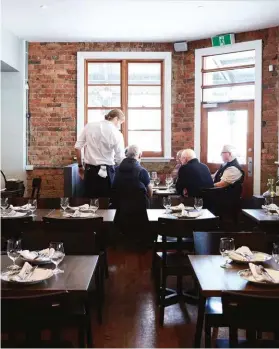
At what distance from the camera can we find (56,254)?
262 centimetres

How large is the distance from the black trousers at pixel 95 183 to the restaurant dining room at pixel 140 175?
19mm

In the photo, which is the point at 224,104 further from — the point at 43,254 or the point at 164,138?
the point at 43,254

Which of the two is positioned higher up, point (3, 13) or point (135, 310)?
point (3, 13)

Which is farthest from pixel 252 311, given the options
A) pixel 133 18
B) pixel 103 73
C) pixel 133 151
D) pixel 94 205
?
pixel 103 73

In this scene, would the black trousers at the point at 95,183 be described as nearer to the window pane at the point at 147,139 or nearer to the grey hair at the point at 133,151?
the grey hair at the point at 133,151

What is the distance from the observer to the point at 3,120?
A: 27.3 feet

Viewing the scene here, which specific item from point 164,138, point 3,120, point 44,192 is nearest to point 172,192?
point 164,138

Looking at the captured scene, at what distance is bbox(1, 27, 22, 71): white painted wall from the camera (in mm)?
7378

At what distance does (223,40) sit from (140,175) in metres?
3.43

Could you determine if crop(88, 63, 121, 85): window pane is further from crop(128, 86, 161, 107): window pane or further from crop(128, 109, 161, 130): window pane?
crop(128, 109, 161, 130): window pane

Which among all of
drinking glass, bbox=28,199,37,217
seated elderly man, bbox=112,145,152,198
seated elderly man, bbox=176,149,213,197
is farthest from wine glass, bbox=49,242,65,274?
seated elderly man, bbox=176,149,213,197

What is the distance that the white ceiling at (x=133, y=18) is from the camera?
631 centimetres

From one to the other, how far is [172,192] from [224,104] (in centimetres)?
242

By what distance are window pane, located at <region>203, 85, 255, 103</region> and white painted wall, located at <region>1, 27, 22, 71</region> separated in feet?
10.7
